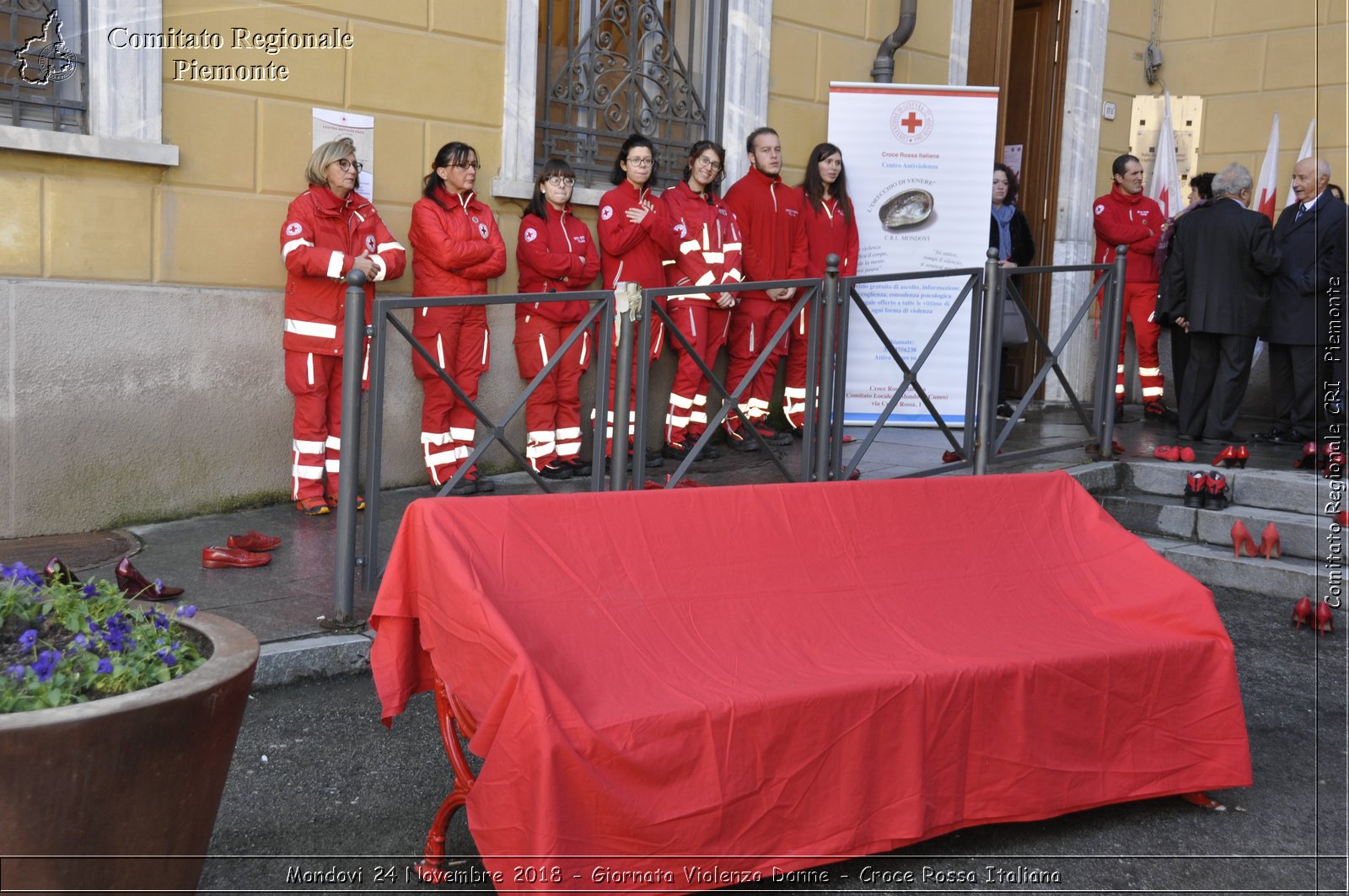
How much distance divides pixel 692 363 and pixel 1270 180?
17.2ft

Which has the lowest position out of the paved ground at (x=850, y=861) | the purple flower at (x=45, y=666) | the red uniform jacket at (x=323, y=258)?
the paved ground at (x=850, y=861)

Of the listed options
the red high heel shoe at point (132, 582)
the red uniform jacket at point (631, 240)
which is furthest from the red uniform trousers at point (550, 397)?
the red high heel shoe at point (132, 582)

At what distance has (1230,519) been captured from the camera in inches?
248

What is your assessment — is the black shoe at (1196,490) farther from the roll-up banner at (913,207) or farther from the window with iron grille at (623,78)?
the window with iron grille at (623,78)

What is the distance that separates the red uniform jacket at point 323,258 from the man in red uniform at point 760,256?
2291mm

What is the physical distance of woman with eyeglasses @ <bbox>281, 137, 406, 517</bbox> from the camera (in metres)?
5.95

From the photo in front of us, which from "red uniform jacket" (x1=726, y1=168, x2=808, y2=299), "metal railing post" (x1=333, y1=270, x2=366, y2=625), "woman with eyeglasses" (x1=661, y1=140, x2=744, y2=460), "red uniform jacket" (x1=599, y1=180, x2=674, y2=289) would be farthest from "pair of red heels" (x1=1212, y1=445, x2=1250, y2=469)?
"metal railing post" (x1=333, y1=270, x2=366, y2=625)

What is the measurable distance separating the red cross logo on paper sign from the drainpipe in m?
0.45

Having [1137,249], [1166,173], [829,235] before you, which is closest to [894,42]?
[829,235]

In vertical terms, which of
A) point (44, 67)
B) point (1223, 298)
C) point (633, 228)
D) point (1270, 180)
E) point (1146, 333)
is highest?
point (1270, 180)

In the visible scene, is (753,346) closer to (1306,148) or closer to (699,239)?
(699,239)

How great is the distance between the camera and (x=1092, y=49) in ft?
33.5

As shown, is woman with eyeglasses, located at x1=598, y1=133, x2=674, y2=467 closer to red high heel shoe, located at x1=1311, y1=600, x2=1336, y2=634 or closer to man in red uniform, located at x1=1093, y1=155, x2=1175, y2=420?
red high heel shoe, located at x1=1311, y1=600, x2=1336, y2=634

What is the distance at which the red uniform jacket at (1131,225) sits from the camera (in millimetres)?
9133
